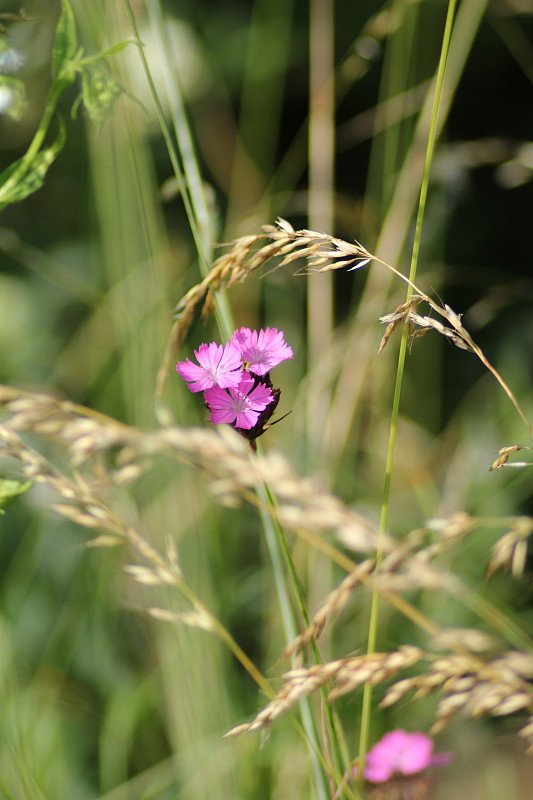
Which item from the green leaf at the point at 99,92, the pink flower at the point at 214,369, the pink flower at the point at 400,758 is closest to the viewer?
the pink flower at the point at 214,369

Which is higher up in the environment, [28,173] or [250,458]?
[28,173]

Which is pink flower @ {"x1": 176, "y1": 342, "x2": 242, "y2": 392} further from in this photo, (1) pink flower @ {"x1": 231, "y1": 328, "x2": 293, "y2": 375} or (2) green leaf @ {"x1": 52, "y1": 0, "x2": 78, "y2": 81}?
(2) green leaf @ {"x1": 52, "y1": 0, "x2": 78, "y2": 81}

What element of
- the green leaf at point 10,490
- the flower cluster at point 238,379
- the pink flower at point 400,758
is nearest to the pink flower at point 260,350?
the flower cluster at point 238,379

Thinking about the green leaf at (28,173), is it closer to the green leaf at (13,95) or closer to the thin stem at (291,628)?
the green leaf at (13,95)

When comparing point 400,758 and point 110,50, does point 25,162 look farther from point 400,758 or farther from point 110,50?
point 400,758

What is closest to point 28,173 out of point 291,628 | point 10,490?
point 10,490
